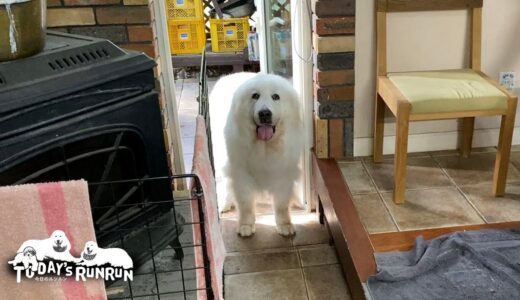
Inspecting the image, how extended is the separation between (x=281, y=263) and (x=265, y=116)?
65 centimetres

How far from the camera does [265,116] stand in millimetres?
2100

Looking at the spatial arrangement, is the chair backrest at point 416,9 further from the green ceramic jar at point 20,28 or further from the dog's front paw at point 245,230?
the green ceramic jar at point 20,28

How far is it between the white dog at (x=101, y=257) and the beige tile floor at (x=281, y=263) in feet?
3.16

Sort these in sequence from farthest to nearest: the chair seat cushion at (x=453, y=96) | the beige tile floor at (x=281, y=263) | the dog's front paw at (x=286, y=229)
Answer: the dog's front paw at (x=286, y=229)
the beige tile floor at (x=281, y=263)
the chair seat cushion at (x=453, y=96)

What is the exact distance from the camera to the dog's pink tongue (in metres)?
2.16

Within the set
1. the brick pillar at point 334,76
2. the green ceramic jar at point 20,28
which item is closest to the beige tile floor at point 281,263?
the brick pillar at point 334,76

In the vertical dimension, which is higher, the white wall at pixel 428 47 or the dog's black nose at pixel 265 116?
the white wall at pixel 428 47

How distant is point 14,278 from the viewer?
1054 millimetres

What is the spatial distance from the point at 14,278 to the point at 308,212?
1.75 meters

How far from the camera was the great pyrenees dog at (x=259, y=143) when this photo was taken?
214 cm

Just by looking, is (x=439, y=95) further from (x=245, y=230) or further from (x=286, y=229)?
(x=245, y=230)

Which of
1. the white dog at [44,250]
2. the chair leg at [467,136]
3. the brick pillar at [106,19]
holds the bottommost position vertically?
the chair leg at [467,136]

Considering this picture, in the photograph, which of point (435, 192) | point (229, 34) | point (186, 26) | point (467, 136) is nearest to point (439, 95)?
point (435, 192)

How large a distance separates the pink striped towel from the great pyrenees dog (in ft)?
3.86
